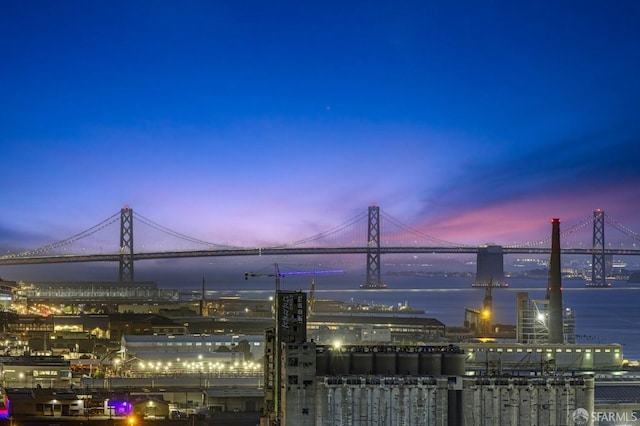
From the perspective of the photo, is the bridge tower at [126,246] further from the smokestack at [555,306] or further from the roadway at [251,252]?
the smokestack at [555,306]

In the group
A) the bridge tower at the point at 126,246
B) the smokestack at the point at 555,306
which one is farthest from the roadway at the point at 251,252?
the smokestack at the point at 555,306

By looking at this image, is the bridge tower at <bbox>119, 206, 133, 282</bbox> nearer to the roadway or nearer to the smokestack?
the roadway

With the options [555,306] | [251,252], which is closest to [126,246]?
[251,252]

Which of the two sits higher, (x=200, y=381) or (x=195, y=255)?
(x=195, y=255)

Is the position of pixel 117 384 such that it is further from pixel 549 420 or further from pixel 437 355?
pixel 549 420

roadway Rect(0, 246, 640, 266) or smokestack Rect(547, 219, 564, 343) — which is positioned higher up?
roadway Rect(0, 246, 640, 266)

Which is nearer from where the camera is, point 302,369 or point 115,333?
point 302,369

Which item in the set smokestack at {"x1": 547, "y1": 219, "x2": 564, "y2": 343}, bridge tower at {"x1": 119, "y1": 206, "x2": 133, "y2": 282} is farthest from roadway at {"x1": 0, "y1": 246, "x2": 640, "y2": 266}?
smokestack at {"x1": 547, "y1": 219, "x2": 564, "y2": 343}

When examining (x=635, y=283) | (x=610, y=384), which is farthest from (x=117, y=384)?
(x=635, y=283)

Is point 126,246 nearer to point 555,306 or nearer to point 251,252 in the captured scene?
point 251,252

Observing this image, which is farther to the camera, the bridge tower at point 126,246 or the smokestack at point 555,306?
the bridge tower at point 126,246

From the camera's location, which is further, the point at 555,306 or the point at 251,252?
the point at 251,252
